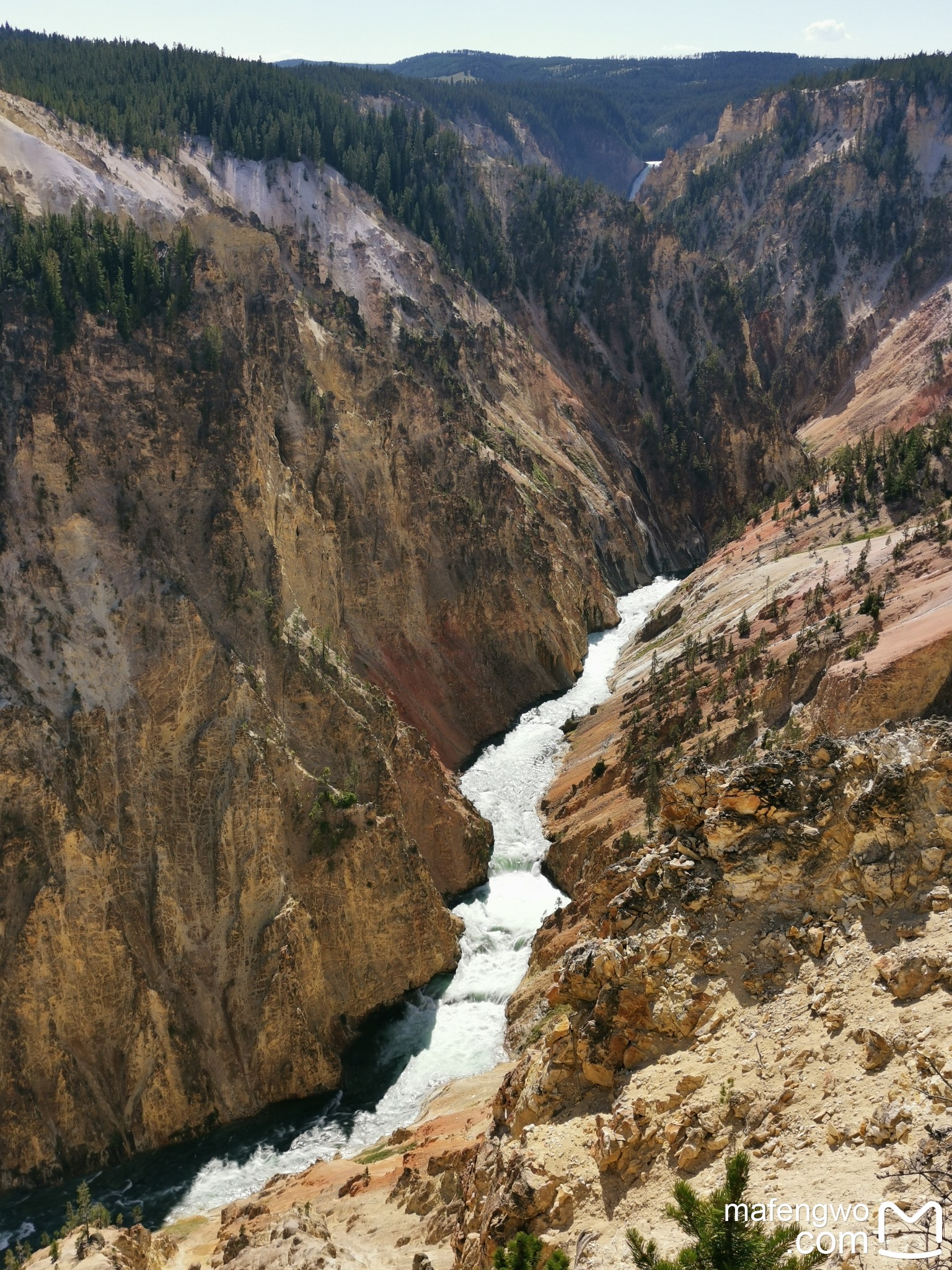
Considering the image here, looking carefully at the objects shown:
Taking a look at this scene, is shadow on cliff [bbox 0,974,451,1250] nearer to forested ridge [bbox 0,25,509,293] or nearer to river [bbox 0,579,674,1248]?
river [bbox 0,579,674,1248]

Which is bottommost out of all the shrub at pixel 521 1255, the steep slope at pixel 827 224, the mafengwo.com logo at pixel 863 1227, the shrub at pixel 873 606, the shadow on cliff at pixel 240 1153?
the shadow on cliff at pixel 240 1153

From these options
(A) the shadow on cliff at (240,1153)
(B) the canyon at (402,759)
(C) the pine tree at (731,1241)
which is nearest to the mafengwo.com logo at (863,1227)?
(C) the pine tree at (731,1241)

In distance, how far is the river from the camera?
26.9 m

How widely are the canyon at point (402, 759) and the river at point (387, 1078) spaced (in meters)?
0.66

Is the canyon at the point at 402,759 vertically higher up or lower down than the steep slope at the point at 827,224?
lower down

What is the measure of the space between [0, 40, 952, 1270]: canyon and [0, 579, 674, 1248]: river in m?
0.66

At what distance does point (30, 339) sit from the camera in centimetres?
3703

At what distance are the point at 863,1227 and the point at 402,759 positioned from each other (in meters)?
31.4

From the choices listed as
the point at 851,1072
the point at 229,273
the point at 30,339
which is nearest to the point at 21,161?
the point at 229,273

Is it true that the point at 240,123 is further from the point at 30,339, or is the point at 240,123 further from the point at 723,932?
the point at 723,932

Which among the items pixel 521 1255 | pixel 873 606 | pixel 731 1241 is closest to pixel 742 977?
pixel 521 1255

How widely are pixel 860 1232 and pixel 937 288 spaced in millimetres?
119584

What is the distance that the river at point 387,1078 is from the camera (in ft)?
88.1

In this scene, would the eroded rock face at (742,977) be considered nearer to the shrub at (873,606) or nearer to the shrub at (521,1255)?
the shrub at (521,1255)
